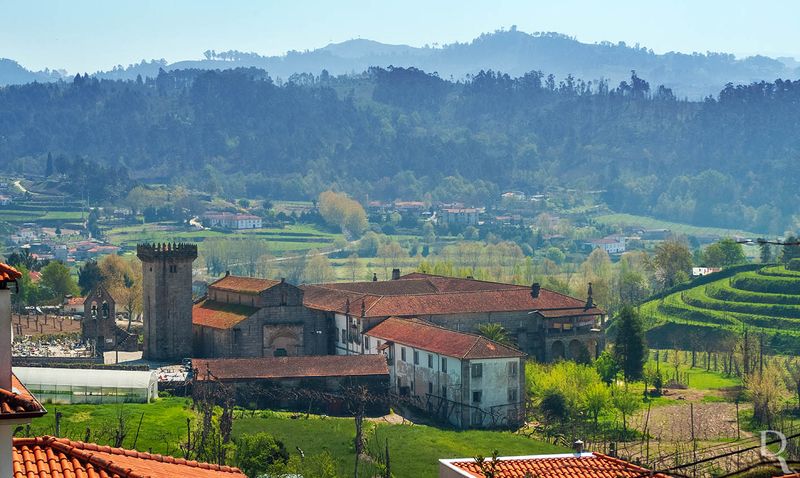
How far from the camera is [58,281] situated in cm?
9231

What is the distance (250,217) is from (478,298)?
12937cm

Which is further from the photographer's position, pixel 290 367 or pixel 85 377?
pixel 290 367

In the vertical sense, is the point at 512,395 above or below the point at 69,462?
below

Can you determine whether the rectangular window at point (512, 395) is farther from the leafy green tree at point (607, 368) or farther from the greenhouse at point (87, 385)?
A: the greenhouse at point (87, 385)

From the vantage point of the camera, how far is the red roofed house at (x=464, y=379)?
53.4 meters

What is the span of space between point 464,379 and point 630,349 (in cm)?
1415

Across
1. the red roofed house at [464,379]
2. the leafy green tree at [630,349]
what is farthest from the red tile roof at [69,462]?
the leafy green tree at [630,349]

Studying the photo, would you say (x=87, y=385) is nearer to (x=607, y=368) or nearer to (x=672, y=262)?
(x=607, y=368)

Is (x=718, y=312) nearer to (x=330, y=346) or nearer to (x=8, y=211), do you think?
(x=330, y=346)

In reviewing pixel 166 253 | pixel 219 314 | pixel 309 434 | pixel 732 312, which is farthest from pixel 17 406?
pixel 732 312

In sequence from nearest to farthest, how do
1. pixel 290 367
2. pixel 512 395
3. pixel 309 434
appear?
pixel 309 434 < pixel 512 395 < pixel 290 367

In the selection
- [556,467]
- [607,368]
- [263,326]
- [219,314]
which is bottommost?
[607,368]

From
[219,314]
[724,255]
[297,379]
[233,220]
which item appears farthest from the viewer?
[233,220]

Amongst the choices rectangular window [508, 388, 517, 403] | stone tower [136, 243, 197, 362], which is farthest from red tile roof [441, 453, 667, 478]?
stone tower [136, 243, 197, 362]
